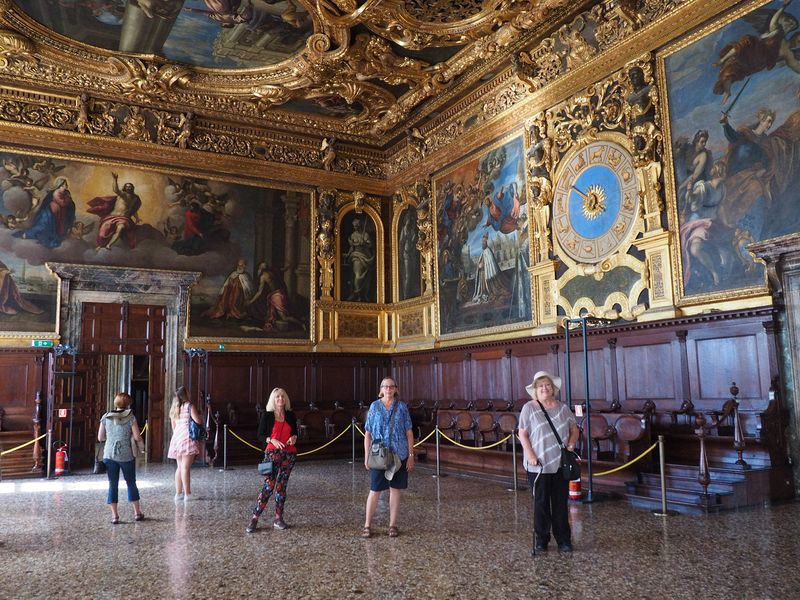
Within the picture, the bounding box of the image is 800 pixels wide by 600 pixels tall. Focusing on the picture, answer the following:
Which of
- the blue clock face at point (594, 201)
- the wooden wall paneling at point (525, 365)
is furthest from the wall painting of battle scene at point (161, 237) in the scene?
the blue clock face at point (594, 201)

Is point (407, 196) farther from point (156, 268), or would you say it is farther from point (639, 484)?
point (639, 484)

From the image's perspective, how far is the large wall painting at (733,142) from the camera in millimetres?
9398

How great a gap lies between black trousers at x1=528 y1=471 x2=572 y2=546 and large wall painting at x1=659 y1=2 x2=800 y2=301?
17.0 feet

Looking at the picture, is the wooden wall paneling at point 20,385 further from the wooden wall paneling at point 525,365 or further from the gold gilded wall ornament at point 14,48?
the wooden wall paneling at point 525,365

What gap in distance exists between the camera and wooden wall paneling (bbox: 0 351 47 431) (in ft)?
48.7

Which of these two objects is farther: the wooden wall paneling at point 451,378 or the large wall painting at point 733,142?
the wooden wall paneling at point 451,378

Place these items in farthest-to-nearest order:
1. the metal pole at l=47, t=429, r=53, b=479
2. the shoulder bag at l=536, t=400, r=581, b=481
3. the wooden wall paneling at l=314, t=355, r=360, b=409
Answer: the wooden wall paneling at l=314, t=355, r=360, b=409, the metal pole at l=47, t=429, r=53, b=479, the shoulder bag at l=536, t=400, r=581, b=481

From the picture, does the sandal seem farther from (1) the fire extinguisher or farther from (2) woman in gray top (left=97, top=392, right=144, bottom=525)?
(1) the fire extinguisher

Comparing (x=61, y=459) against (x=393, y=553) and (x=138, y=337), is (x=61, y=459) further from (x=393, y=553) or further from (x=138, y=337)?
(x=393, y=553)

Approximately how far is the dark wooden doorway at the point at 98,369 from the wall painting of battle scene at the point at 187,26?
19.7 ft

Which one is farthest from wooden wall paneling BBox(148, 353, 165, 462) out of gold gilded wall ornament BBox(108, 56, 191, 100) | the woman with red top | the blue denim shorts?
the blue denim shorts

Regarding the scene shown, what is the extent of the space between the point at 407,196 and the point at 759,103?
1023cm

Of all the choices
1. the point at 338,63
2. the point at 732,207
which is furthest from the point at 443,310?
the point at 732,207

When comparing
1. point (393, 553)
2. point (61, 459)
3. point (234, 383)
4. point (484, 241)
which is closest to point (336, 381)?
point (234, 383)
